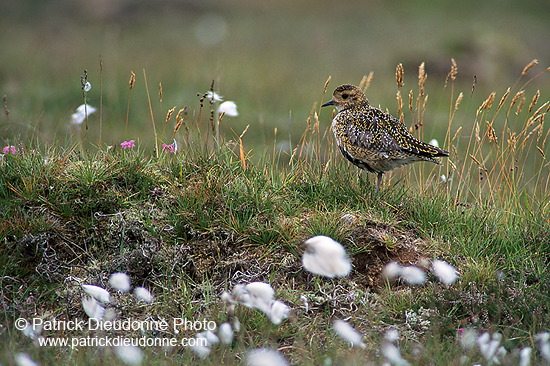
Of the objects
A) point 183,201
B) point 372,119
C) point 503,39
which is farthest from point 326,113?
point 183,201

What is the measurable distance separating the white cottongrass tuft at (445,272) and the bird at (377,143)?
3.43ft

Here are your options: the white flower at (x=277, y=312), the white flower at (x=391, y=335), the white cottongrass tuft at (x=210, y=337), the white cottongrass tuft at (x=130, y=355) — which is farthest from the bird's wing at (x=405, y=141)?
the white cottongrass tuft at (x=130, y=355)

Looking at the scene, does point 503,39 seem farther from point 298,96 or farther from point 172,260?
point 172,260

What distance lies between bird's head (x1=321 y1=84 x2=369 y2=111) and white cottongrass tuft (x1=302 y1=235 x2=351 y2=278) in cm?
236

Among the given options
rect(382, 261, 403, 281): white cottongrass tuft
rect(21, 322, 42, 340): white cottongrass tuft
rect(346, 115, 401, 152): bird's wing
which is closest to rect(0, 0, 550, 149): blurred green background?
rect(346, 115, 401, 152): bird's wing

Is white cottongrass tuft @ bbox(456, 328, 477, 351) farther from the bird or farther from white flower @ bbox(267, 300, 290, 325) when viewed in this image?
the bird

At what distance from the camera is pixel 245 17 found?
1006 inches

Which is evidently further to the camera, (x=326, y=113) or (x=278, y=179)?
(x=326, y=113)

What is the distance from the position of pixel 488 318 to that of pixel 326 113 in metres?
12.6

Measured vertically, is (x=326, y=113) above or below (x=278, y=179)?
below

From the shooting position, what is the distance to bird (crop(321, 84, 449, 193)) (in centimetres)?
594

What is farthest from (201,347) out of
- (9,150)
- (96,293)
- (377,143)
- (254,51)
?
(254,51)

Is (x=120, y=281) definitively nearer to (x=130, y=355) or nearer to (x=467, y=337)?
(x=130, y=355)

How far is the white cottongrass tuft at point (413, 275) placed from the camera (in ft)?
17.1
